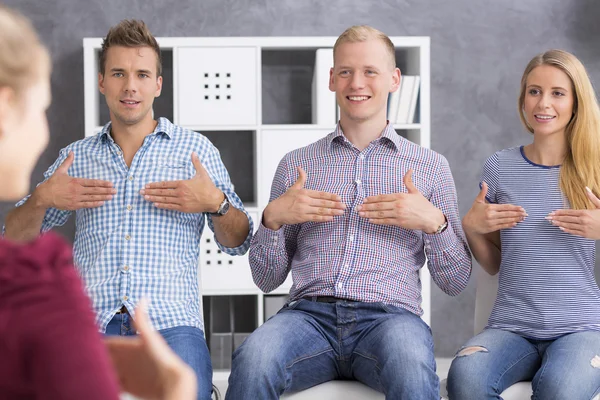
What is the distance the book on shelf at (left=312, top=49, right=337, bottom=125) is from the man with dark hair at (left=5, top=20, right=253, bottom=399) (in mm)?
1279

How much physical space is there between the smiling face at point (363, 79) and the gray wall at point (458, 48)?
164 centimetres

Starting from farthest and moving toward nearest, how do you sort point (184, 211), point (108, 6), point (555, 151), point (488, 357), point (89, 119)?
1. point (108, 6)
2. point (89, 119)
3. point (555, 151)
4. point (184, 211)
5. point (488, 357)

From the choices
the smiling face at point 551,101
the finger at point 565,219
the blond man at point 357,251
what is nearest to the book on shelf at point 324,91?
the blond man at point 357,251

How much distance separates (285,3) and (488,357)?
245cm

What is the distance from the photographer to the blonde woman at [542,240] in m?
1.96

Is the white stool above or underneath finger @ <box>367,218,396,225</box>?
underneath

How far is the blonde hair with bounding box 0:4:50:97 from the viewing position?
66cm

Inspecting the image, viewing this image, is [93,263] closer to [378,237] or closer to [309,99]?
[378,237]

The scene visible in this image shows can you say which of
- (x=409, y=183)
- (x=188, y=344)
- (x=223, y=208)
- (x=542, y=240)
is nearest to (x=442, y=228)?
(x=409, y=183)

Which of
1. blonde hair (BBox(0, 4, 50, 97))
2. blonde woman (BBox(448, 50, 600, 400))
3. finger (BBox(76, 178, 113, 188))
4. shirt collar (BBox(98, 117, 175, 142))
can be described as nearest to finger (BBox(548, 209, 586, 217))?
blonde woman (BBox(448, 50, 600, 400))

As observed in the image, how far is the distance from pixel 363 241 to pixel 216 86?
5.39ft

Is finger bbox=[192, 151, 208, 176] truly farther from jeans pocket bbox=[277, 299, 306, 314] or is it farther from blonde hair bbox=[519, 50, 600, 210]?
blonde hair bbox=[519, 50, 600, 210]

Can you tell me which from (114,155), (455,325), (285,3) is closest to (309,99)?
(285,3)

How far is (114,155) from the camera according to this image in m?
2.26
